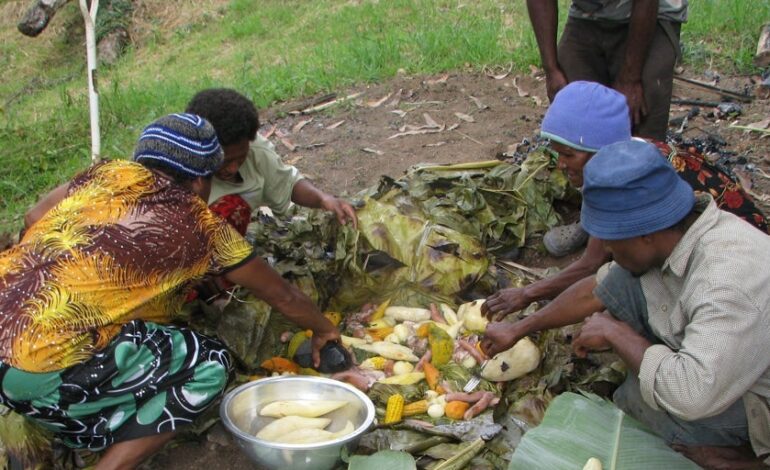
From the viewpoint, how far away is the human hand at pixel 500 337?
3.44 metres

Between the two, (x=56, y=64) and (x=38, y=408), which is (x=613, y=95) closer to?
(x=38, y=408)

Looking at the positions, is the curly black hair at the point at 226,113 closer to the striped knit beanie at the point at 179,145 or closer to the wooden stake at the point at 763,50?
the striped knit beanie at the point at 179,145

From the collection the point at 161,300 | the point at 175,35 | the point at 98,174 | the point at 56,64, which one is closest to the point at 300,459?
the point at 161,300

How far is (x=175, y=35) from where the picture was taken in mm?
13859

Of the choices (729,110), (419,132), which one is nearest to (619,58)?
(729,110)

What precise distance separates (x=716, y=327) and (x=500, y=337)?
1178mm

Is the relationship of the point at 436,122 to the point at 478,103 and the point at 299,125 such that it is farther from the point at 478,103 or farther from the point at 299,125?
the point at 299,125

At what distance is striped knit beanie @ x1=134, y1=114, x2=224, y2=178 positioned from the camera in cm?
324

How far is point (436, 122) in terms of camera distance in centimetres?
706

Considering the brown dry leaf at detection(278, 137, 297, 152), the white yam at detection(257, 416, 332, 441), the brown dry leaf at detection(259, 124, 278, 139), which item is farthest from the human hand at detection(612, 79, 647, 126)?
the brown dry leaf at detection(259, 124, 278, 139)

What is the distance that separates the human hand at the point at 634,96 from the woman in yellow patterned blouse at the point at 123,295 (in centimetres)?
250

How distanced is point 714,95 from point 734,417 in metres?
4.96

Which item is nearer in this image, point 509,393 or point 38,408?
point 38,408

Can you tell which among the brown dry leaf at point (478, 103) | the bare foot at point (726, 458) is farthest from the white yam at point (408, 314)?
the brown dry leaf at point (478, 103)
